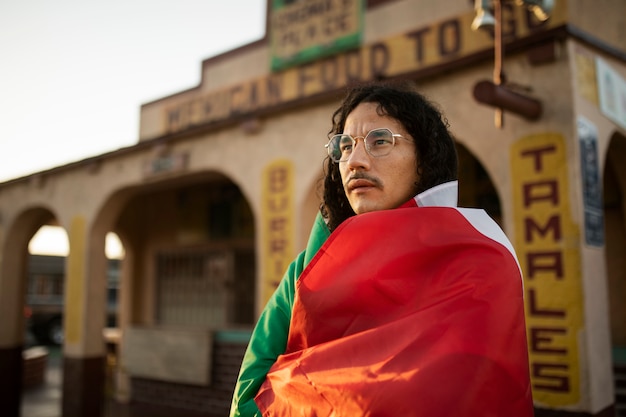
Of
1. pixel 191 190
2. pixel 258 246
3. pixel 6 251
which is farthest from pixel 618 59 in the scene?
pixel 6 251

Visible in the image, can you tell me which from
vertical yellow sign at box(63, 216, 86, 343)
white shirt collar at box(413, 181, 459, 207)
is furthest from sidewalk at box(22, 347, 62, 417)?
white shirt collar at box(413, 181, 459, 207)

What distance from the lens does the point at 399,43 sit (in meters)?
6.38

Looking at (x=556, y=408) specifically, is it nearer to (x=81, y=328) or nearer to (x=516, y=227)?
(x=516, y=227)

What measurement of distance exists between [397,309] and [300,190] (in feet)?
14.8

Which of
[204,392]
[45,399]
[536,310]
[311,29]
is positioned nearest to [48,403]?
[45,399]

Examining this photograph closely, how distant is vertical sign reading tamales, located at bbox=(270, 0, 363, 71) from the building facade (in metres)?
0.02

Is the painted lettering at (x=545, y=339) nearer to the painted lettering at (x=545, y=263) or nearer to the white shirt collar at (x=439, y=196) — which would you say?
the painted lettering at (x=545, y=263)

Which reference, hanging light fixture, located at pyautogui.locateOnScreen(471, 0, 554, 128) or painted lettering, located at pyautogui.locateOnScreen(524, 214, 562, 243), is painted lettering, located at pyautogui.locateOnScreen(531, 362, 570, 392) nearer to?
painted lettering, located at pyautogui.locateOnScreen(524, 214, 562, 243)

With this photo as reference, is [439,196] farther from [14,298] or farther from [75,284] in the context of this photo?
[14,298]

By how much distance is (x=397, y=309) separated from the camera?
3.92 ft

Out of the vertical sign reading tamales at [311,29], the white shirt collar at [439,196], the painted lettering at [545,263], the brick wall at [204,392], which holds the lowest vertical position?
the brick wall at [204,392]

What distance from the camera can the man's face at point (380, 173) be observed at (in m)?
1.43

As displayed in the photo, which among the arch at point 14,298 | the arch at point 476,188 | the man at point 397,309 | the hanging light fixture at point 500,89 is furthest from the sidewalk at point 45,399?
the man at point 397,309

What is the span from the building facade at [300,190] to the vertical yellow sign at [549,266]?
0.01 meters
